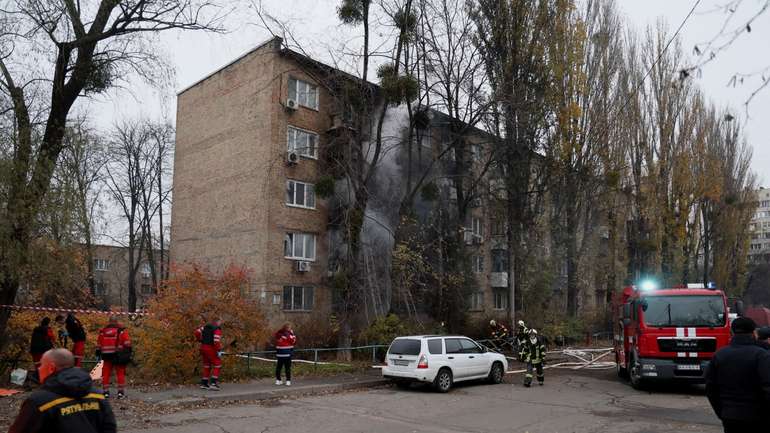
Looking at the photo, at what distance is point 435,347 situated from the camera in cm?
1558

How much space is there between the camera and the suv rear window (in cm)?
1544

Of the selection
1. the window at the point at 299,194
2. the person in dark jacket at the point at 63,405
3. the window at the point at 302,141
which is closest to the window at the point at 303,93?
the window at the point at 302,141

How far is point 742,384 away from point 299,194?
23948 millimetres

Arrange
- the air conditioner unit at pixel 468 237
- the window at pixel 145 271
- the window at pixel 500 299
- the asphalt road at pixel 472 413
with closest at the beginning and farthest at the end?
1. the asphalt road at pixel 472 413
2. the air conditioner unit at pixel 468 237
3. the window at pixel 500 299
4. the window at pixel 145 271

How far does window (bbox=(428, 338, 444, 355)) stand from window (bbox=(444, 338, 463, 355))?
232 millimetres

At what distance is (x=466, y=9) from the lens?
2503 centimetres

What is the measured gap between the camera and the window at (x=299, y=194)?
27.7 meters

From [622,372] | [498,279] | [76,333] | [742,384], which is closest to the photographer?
[742,384]

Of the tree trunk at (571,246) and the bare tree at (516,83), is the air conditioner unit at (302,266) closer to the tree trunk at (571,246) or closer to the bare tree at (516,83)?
the bare tree at (516,83)

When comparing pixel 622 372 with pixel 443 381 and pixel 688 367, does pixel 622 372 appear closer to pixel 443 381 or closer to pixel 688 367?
pixel 688 367

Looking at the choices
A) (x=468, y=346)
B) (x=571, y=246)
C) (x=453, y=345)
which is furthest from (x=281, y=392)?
(x=571, y=246)

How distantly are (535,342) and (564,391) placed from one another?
1.55 m

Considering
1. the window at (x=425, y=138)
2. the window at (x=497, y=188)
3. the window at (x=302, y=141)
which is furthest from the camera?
the window at (x=302, y=141)

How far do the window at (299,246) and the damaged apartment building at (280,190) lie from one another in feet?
0.16
